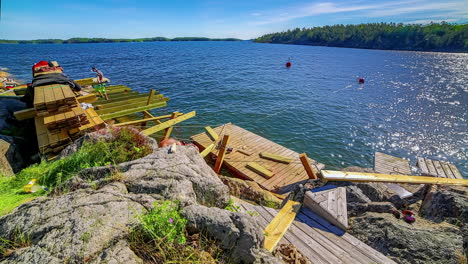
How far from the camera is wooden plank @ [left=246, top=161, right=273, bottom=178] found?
37.9 ft

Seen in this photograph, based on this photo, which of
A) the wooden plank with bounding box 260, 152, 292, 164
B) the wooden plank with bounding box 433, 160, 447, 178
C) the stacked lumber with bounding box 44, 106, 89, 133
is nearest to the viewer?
the stacked lumber with bounding box 44, 106, 89, 133

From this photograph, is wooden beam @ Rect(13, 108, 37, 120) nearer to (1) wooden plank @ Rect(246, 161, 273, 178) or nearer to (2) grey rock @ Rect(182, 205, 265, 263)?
(2) grey rock @ Rect(182, 205, 265, 263)

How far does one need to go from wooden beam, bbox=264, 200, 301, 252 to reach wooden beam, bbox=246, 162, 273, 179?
505 centimetres

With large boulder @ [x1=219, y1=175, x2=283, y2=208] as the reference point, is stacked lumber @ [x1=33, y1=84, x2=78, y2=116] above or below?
above

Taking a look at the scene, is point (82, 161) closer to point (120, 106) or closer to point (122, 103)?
point (120, 106)

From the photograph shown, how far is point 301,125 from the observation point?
20578 millimetres

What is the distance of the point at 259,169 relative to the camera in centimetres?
1188

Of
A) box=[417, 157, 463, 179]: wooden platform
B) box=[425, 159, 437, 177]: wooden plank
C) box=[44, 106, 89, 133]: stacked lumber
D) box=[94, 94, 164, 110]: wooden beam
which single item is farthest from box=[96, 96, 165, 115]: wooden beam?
box=[425, 159, 437, 177]: wooden plank

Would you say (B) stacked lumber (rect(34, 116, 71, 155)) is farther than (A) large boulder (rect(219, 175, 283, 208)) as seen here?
No

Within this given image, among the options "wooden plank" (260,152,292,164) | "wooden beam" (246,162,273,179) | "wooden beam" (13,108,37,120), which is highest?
"wooden beam" (13,108,37,120)

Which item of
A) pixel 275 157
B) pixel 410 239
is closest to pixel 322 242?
pixel 410 239

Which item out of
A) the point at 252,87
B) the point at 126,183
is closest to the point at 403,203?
Result: the point at 126,183

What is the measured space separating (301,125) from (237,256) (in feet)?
61.7

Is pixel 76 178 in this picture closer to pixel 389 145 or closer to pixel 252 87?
pixel 389 145
